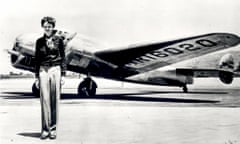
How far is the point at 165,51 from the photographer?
13008 mm

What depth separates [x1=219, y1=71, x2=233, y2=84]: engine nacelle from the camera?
17.6m

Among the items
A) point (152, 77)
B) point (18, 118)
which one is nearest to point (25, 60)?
point (152, 77)

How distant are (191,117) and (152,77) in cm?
885

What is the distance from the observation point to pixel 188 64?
19562 millimetres

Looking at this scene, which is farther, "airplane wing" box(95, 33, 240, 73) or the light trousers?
"airplane wing" box(95, 33, 240, 73)

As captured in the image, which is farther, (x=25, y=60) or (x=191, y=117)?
(x=25, y=60)

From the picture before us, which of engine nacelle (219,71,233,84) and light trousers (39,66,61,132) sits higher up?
engine nacelle (219,71,233,84)

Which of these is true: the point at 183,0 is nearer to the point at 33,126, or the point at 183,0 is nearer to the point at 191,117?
the point at 191,117

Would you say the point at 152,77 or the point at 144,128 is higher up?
the point at 152,77

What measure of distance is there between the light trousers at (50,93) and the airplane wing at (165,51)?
6.13m

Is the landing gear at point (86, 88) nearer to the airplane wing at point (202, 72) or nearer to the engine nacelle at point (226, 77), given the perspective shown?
the airplane wing at point (202, 72)

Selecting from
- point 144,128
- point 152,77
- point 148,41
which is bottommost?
point 144,128

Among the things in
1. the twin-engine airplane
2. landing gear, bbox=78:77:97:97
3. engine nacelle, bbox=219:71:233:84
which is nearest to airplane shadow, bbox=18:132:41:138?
the twin-engine airplane

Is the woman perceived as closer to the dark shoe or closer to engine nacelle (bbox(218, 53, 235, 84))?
the dark shoe
